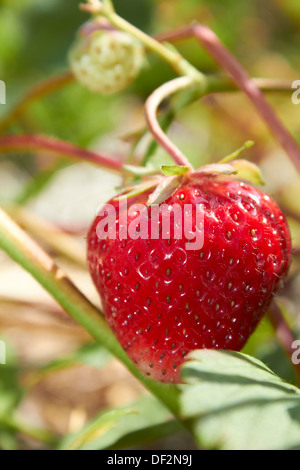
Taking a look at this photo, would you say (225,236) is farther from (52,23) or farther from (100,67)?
(52,23)

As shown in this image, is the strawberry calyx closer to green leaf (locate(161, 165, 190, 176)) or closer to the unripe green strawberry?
green leaf (locate(161, 165, 190, 176))

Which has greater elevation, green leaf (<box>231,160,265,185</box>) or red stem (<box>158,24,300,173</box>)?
red stem (<box>158,24,300,173</box>)

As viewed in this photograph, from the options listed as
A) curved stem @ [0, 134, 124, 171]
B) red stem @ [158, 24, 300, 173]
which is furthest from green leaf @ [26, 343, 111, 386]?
red stem @ [158, 24, 300, 173]

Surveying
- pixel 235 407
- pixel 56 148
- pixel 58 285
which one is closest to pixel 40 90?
pixel 56 148

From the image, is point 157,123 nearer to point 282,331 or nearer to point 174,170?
point 174,170

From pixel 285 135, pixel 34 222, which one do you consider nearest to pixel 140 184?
pixel 285 135

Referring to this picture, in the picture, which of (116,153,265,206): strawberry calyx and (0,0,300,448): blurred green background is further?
(0,0,300,448): blurred green background

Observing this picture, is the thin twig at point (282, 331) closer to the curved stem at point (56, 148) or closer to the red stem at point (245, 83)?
the red stem at point (245, 83)
